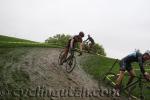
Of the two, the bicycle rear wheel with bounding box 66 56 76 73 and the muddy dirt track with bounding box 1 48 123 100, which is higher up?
the bicycle rear wheel with bounding box 66 56 76 73

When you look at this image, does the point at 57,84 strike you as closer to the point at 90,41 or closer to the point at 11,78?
the point at 11,78

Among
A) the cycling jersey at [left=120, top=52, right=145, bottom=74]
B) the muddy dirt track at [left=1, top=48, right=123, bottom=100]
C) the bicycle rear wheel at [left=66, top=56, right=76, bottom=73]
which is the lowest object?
the muddy dirt track at [left=1, top=48, right=123, bottom=100]

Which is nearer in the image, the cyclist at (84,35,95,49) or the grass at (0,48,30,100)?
the grass at (0,48,30,100)

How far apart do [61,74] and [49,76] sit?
4.90ft

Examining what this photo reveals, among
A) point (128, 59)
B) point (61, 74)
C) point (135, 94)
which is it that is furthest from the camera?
point (61, 74)

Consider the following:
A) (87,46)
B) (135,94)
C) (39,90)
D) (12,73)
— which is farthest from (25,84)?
(87,46)

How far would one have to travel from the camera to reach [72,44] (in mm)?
20531

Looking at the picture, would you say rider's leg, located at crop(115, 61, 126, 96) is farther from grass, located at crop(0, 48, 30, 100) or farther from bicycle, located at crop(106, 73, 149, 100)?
grass, located at crop(0, 48, 30, 100)

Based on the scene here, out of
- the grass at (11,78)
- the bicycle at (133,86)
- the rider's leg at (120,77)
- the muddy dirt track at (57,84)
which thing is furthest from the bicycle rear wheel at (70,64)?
the rider's leg at (120,77)

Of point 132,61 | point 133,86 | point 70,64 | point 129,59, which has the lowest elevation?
point 133,86

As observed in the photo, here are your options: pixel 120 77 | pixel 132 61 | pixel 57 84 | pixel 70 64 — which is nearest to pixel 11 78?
pixel 57 84

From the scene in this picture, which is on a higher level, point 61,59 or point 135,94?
point 61,59

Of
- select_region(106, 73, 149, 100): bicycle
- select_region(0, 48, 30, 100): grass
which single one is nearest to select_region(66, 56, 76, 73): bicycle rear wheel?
select_region(106, 73, 149, 100): bicycle

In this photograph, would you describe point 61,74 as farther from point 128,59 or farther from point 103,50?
point 103,50
